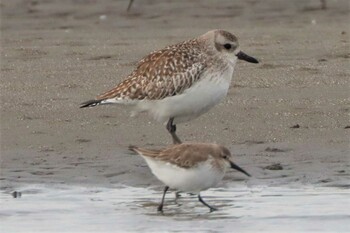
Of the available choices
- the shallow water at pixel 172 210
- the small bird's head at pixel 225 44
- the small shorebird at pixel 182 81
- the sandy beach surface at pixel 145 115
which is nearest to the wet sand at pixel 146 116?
the sandy beach surface at pixel 145 115

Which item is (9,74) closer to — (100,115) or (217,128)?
(100,115)

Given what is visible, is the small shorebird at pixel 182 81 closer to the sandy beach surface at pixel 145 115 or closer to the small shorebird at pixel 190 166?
the sandy beach surface at pixel 145 115

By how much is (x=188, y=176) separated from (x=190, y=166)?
8 centimetres

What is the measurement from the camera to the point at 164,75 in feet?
38.3

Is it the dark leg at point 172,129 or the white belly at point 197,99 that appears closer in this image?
the white belly at point 197,99

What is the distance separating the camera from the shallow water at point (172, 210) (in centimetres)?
993

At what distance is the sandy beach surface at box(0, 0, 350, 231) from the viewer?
11.8 m

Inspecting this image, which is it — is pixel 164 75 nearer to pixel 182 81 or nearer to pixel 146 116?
pixel 182 81

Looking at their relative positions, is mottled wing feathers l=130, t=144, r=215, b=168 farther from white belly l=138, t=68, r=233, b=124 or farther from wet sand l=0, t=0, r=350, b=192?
white belly l=138, t=68, r=233, b=124

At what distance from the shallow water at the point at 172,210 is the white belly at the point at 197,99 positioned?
0.80 metres

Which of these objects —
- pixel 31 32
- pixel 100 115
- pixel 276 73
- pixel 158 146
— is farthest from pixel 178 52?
pixel 31 32

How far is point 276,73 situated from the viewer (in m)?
14.9

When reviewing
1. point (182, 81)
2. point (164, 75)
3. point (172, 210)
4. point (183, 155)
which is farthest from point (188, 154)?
point (164, 75)

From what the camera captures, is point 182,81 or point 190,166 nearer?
point 190,166
